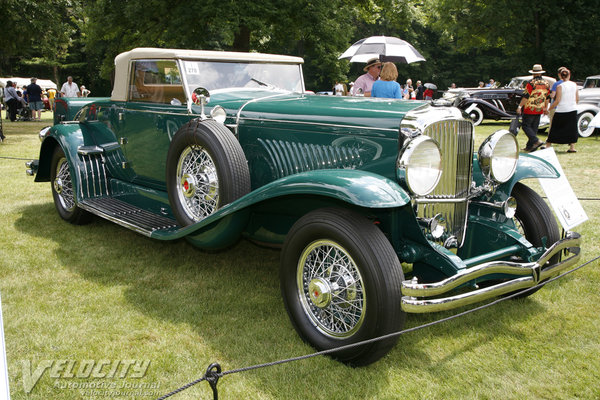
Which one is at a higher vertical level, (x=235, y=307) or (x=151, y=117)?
(x=151, y=117)

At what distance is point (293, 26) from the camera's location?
16172 mm

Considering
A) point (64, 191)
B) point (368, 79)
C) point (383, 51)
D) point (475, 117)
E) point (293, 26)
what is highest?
point (293, 26)

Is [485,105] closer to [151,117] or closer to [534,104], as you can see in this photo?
[534,104]

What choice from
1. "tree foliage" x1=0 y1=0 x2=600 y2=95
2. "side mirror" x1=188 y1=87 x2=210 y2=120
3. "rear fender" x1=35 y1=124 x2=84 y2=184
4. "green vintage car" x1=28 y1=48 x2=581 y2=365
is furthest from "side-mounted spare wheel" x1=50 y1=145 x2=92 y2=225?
"tree foliage" x1=0 y1=0 x2=600 y2=95

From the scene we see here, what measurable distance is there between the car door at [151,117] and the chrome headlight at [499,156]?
2.37 meters

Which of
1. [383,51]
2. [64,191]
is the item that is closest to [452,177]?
[64,191]

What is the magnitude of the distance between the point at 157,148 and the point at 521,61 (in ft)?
93.9

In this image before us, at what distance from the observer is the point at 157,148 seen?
4.64m

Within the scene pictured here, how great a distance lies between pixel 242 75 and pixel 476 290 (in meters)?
2.94

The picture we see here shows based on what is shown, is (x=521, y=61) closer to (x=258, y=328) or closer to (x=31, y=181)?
(x=31, y=181)

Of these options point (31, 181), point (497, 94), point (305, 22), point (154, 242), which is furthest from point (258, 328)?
point (497, 94)

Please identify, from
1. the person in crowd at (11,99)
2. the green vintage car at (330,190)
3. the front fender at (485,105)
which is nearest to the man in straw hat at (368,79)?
the front fender at (485,105)

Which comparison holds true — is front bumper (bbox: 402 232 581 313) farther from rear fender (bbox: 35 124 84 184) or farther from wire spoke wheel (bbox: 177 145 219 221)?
rear fender (bbox: 35 124 84 184)

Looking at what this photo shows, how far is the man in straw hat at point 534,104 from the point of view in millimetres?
10977
